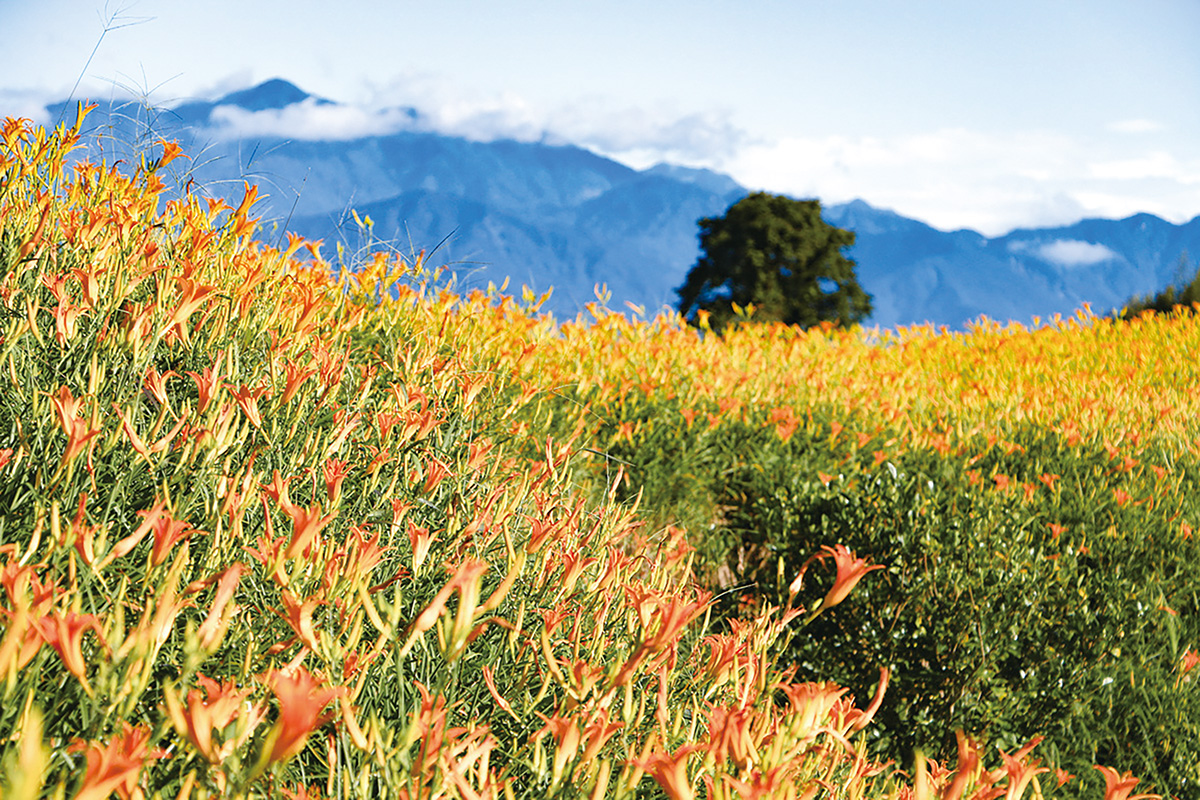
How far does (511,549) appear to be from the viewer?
1.43 m

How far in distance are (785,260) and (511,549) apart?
16.8 metres

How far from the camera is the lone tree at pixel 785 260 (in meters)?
17.1

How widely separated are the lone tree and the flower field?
437 inches

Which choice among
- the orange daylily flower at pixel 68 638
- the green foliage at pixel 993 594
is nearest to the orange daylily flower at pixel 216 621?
the orange daylily flower at pixel 68 638

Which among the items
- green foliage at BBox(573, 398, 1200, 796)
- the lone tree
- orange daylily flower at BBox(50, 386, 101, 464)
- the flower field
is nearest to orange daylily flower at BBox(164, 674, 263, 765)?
the flower field

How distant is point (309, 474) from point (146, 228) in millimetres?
1362

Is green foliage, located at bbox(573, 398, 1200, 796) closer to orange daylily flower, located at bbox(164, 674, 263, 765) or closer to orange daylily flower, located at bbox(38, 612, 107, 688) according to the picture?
orange daylily flower, located at bbox(164, 674, 263, 765)

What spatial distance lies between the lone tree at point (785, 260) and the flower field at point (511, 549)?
11096 mm

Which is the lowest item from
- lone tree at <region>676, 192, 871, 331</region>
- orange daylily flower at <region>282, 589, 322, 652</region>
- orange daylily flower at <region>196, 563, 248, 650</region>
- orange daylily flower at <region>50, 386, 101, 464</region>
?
lone tree at <region>676, 192, 871, 331</region>

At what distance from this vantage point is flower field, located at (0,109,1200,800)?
3.63ft

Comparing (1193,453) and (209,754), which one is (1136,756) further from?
(209,754)

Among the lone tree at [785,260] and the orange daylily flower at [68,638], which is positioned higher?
the orange daylily flower at [68,638]

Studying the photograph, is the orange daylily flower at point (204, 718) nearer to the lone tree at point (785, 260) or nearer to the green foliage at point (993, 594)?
the green foliage at point (993, 594)

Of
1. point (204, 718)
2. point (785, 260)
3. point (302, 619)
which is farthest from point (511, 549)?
point (785, 260)
